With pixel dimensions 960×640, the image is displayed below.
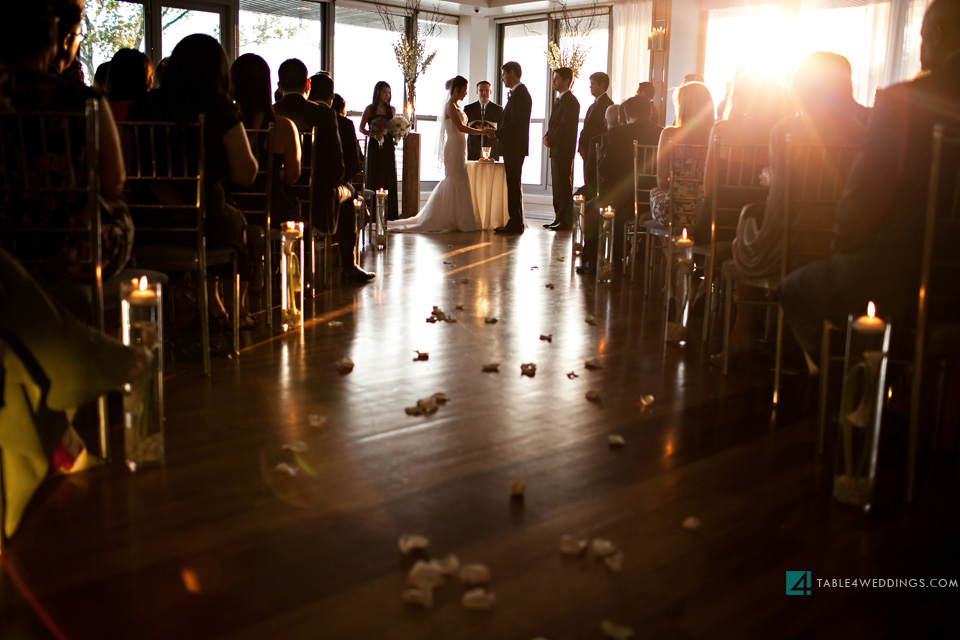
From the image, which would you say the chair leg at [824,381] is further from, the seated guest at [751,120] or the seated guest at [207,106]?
the seated guest at [207,106]

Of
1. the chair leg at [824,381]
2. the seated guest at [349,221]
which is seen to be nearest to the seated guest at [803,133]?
the chair leg at [824,381]

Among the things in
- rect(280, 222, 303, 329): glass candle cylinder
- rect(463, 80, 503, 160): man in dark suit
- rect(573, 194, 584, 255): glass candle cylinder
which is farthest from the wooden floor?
rect(463, 80, 503, 160): man in dark suit

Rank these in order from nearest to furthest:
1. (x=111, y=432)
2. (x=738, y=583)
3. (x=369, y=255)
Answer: (x=738, y=583) < (x=111, y=432) < (x=369, y=255)

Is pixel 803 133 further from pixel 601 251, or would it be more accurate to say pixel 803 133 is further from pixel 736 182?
pixel 601 251

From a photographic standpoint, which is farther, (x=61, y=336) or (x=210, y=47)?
(x=210, y=47)

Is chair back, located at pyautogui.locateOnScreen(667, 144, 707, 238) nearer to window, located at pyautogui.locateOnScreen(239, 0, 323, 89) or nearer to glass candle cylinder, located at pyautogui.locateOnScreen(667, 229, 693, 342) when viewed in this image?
glass candle cylinder, located at pyautogui.locateOnScreen(667, 229, 693, 342)

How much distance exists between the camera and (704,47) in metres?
11.0

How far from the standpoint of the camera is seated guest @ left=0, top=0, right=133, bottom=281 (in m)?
2.35

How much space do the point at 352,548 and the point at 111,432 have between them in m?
1.12

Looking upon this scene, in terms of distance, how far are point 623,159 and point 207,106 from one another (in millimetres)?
3490

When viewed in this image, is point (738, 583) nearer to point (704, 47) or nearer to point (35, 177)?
point (35, 177)

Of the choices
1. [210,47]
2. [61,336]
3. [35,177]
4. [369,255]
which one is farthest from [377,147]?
[61,336]

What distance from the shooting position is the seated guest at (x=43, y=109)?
92.4 inches

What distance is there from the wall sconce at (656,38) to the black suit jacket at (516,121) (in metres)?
2.58
